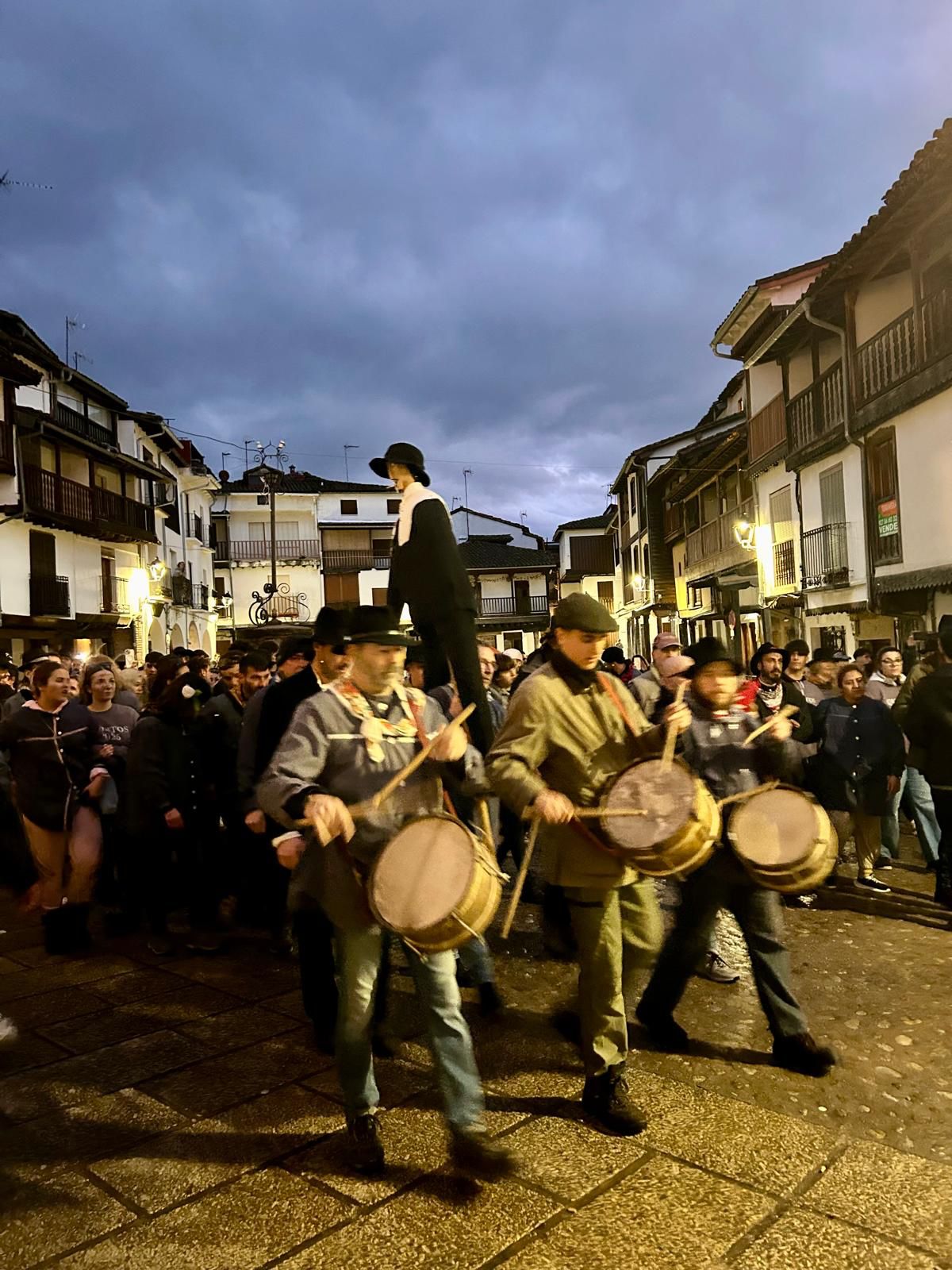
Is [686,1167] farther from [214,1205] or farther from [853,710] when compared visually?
[853,710]

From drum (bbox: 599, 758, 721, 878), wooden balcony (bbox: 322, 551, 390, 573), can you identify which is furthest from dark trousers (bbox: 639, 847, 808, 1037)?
wooden balcony (bbox: 322, 551, 390, 573)

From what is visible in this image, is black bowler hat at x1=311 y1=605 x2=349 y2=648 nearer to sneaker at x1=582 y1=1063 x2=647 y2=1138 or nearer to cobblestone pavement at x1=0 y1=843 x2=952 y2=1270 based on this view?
cobblestone pavement at x1=0 y1=843 x2=952 y2=1270

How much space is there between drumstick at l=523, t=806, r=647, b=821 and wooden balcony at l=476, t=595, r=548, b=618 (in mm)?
53979

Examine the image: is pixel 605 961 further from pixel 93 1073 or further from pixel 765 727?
pixel 93 1073

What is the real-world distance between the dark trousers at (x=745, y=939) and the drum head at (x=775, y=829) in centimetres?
12

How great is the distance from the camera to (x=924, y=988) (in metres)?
4.95

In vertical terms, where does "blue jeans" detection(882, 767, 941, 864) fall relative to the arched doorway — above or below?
below

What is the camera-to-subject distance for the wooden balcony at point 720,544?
25.7m

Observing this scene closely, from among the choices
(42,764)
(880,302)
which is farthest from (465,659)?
(880,302)

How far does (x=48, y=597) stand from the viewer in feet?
92.5

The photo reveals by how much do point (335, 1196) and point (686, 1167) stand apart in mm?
1219

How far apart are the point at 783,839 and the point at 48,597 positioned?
28312 millimetres

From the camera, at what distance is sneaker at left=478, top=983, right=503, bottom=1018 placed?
15.5 ft

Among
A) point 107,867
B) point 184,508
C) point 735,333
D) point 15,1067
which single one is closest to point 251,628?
point 184,508
